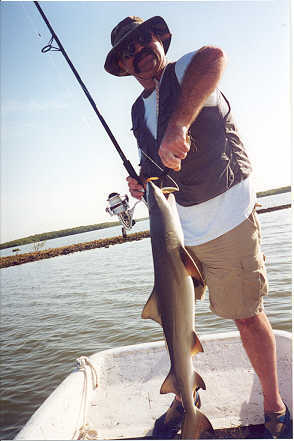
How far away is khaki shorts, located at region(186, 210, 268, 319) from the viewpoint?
8.43 feet

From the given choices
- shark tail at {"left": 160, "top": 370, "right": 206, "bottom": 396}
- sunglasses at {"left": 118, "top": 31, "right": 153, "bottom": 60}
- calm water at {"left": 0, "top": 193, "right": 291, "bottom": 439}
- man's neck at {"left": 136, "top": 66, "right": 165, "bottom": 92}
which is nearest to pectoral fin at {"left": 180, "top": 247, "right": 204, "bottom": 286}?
shark tail at {"left": 160, "top": 370, "right": 206, "bottom": 396}

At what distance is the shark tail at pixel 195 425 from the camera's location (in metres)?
2.29

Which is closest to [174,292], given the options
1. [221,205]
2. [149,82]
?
[221,205]

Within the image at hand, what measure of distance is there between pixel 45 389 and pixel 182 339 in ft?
15.5

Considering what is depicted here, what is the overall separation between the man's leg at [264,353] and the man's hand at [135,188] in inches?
54.6

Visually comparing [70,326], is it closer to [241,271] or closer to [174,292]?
[241,271]

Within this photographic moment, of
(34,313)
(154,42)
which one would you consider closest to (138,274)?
(34,313)

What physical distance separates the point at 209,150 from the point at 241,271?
1.00 metres

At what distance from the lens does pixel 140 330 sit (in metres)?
7.41

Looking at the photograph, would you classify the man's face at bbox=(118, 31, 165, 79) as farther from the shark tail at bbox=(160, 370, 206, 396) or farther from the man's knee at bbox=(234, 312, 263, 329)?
the shark tail at bbox=(160, 370, 206, 396)

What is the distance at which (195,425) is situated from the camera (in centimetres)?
230

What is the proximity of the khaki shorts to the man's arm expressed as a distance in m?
0.87

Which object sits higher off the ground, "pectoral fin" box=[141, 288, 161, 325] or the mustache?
the mustache

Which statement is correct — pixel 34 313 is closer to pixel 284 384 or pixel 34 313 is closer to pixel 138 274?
pixel 138 274
